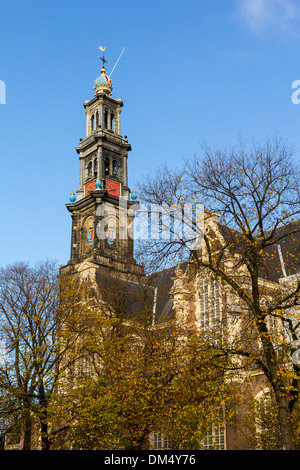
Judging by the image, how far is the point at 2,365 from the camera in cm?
2972

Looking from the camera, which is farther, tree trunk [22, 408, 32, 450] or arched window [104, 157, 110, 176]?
arched window [104, 157, 110, 176]

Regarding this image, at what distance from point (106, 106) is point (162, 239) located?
185 ft

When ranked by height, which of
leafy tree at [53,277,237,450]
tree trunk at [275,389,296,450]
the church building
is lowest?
tree trunk at [275,389,296,450]

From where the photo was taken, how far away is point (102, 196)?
65.9 meters

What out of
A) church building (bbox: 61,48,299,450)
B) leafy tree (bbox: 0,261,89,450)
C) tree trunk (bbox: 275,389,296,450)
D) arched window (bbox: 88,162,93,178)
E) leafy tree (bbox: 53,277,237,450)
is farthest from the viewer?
arched window (bbox: 88,162,93,178)

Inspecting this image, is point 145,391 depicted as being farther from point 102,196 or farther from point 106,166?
point 106,166

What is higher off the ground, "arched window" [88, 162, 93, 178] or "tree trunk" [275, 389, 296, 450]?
"arched window" [88, 162, 93, 178]

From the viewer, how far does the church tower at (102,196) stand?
206 ft

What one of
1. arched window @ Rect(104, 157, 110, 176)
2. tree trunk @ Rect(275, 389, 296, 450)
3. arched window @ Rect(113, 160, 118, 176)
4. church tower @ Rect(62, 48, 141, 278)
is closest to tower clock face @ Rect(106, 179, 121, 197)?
church tower @ Rect(62, 48, 141, 278)

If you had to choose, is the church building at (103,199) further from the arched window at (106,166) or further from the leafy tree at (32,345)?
the leafy tree at (32,345)

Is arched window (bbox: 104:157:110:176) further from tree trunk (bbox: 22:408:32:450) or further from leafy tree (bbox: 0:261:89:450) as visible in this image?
tree trunk (bbox: 22:408:32:450)

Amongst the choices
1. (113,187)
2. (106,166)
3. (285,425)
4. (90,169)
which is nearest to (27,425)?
(285,425)

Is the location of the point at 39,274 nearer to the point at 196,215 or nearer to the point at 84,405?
the point at 84,405

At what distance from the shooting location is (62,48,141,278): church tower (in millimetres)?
62906
